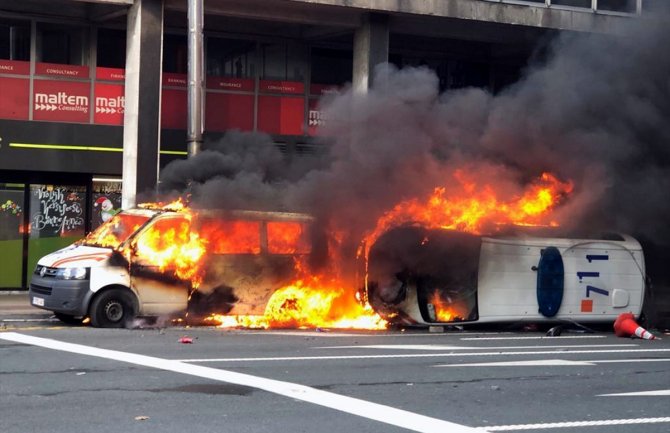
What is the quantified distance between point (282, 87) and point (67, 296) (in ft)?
33.9

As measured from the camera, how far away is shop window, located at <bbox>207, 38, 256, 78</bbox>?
21.8m

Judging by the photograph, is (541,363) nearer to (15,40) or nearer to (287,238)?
(287,238)

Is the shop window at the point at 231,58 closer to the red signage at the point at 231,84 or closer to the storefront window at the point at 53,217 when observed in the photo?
the red signage at the point at 231,84

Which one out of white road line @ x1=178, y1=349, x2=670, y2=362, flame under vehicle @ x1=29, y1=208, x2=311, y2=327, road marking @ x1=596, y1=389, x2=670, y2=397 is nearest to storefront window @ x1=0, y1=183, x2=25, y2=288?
flame under vehicle @ x1=29, y1=208, x2=311, y2=327

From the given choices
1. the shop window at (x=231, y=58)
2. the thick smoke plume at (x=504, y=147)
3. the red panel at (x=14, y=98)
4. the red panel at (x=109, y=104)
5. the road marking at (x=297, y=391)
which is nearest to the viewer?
the road marking at (x=297, y=391)

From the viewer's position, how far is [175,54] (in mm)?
21516

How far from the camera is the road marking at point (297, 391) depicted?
7246 mm

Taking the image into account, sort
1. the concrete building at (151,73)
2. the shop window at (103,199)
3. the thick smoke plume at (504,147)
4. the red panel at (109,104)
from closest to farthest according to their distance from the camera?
the thick smoke plume at (504,147) < the concrete building at (151,73) < the shop window at (103,199) < the red panel at (109,104)

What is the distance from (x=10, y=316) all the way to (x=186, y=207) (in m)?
3.73

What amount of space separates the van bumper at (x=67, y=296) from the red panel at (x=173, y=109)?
27.7 ft

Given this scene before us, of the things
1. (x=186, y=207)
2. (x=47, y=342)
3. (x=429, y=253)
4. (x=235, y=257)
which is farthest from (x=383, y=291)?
(x=47, y=342)

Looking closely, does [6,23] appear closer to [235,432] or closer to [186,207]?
[186,207]

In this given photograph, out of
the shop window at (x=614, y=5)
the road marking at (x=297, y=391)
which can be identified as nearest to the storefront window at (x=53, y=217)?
the road marking at (x=297, y=391)

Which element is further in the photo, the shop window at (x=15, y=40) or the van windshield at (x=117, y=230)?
the shop window at (x=15, y=40)
